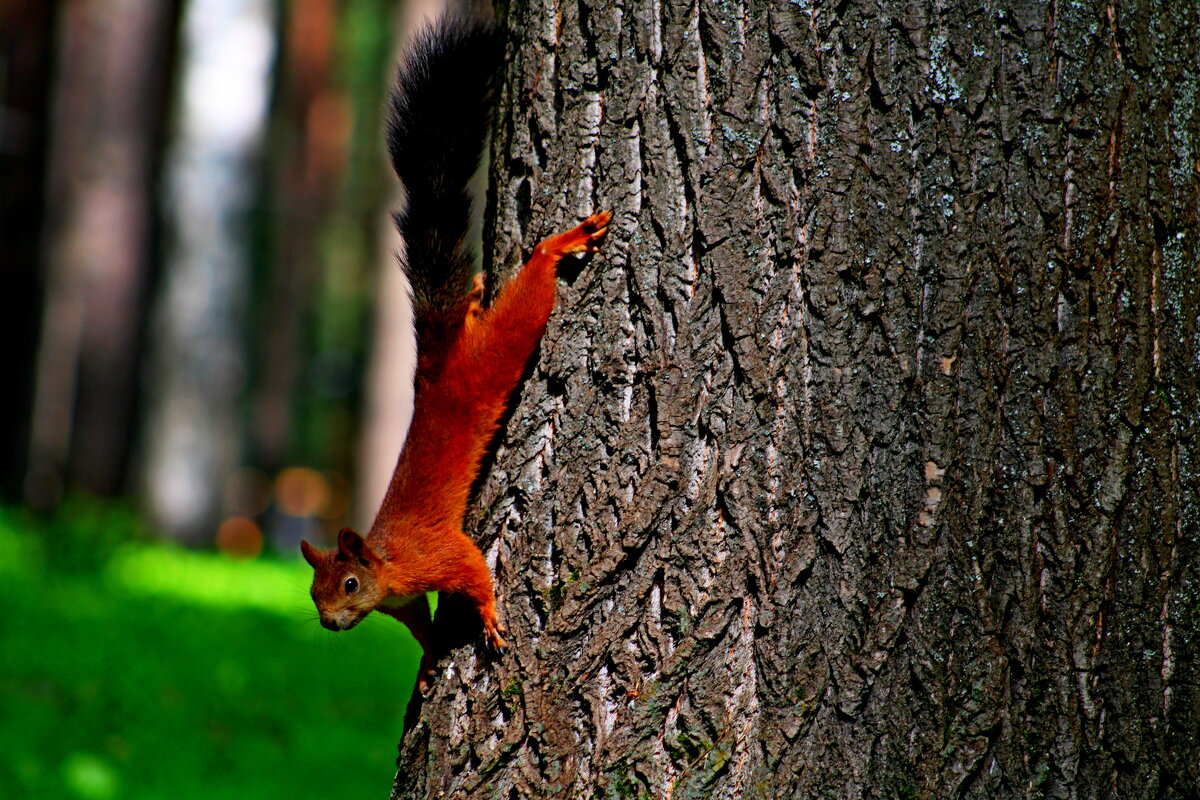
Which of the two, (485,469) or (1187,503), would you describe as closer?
(1187,503)

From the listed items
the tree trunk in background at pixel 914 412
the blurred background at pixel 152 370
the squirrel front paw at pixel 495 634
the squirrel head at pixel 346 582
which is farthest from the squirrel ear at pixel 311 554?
the blurred background at pixel 152 370

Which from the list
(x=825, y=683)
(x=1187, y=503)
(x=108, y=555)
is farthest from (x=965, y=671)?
(x=108, y=555)

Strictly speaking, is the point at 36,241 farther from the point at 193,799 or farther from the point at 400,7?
the point at 193,799

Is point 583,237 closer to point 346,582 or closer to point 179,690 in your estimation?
point 346,582

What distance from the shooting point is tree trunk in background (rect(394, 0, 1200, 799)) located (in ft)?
5.91

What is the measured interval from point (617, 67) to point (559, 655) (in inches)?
42.3

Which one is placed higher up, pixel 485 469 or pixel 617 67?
pixel 617 67

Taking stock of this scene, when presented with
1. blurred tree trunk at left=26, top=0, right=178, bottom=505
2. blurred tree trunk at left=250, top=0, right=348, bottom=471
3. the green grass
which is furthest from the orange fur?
blurred tree trunk at left=250, top=0, right=348, bottom=471

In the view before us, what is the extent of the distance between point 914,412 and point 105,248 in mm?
Answer: 8315

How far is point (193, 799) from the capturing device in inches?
122

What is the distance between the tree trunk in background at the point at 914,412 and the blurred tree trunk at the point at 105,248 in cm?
774

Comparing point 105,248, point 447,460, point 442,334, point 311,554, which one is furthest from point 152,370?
point 447,460

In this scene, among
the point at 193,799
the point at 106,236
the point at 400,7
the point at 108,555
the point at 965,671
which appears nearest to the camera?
the point at 965,671

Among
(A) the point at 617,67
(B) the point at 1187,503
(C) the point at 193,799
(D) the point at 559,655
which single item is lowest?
(C) the point at 193,799
